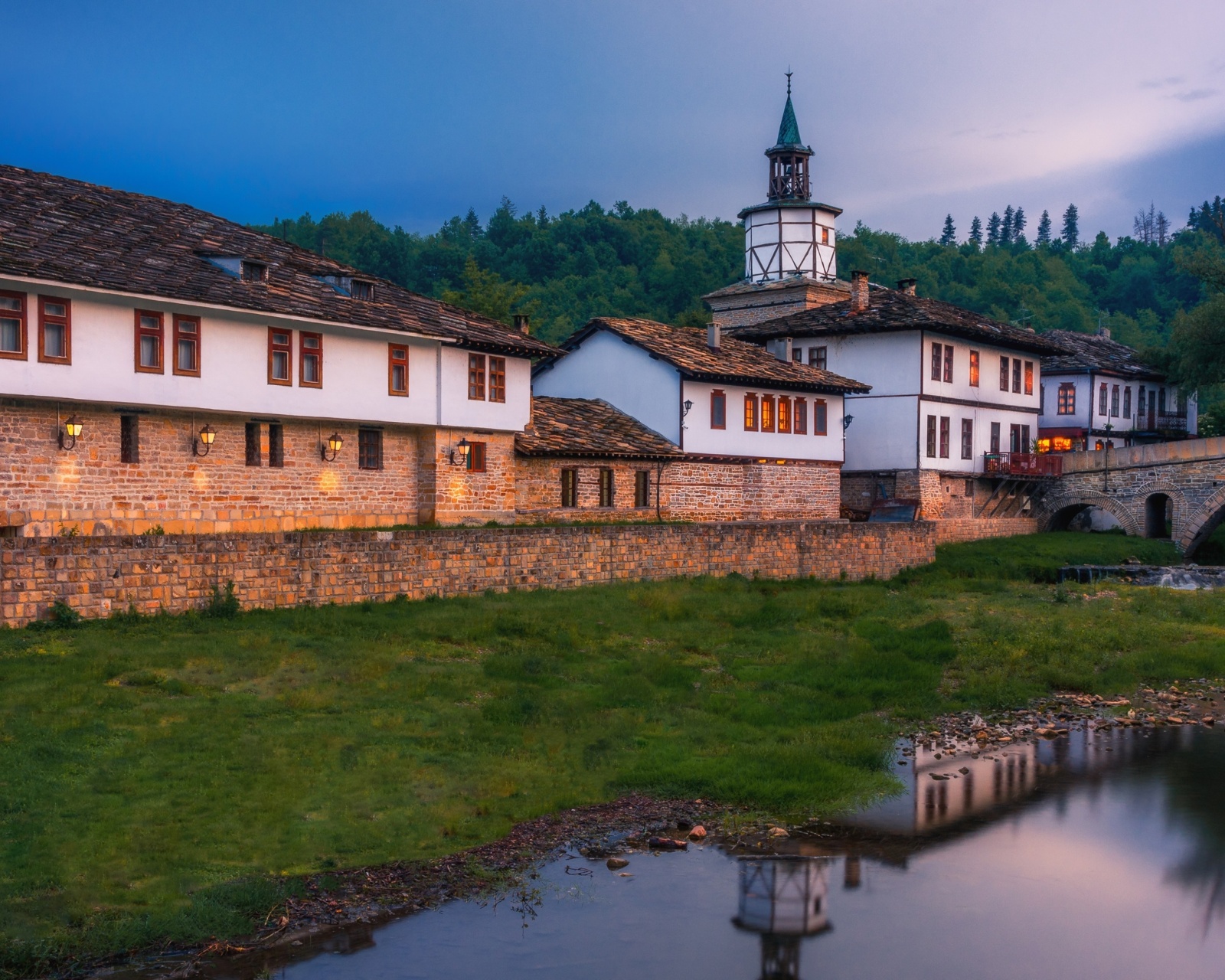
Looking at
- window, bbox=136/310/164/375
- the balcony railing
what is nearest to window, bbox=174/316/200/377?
window, bbox=136/310/164/375

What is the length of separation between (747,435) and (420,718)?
24.4 m

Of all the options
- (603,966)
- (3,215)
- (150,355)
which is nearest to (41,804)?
(603,966)

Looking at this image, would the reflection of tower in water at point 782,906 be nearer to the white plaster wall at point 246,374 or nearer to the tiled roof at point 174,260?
the white plaster wall at point 246,374

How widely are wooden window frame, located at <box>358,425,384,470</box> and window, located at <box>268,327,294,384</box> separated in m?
2.66

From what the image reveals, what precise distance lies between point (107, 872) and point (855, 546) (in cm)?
2709

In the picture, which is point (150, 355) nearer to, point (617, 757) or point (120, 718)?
point (120, 718)

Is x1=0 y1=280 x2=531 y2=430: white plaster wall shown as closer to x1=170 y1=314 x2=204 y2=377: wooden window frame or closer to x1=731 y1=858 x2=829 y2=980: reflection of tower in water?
x1=170 y1=314 x2=204 y2=377: wooden window frame

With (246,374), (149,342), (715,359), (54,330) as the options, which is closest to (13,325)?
(54,330)

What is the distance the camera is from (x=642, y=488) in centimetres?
3694

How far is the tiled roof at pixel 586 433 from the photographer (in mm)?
33562

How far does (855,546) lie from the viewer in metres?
36.2

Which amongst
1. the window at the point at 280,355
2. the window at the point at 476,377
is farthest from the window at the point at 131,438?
the window at the point at 476,377

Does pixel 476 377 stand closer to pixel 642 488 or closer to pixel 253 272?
pixel 253 272

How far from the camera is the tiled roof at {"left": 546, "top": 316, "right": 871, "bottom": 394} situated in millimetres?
38875
